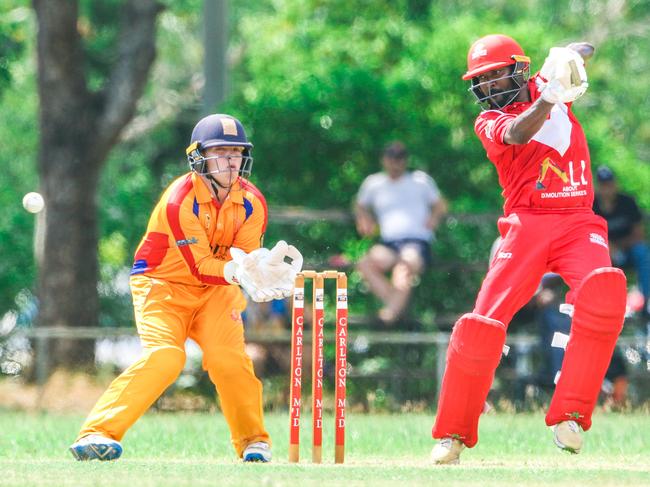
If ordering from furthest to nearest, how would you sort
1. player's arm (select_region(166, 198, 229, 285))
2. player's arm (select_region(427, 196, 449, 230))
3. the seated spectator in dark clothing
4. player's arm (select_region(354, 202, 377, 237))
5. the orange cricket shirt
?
player's arm (select_region(354, 202, 377, 237)) → player's arm (select_region(427, 196, 449, 230)) → the seated spectator in dark clothing → the orange cricket shirt → player's arm (select_region(166, 198, 229, 285))

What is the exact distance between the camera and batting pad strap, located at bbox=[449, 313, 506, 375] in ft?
29.1

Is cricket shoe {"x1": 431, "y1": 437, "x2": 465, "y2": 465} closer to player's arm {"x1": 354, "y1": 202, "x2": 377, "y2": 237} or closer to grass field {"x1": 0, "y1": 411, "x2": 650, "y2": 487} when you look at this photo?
grass field {"x1": 0, "y1": 411, "x2": 650, "y2": 487}

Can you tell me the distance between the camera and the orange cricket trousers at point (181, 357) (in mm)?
8898

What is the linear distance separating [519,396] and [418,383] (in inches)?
35.5

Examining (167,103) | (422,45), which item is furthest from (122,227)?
(167,103)

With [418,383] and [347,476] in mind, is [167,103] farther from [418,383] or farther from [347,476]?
[347,476]

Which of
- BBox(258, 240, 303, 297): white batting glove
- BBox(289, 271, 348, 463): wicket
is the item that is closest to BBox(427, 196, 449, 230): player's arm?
BBox(289, 271, 348, 463): wicket

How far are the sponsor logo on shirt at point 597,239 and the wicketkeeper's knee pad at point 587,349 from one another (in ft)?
0.81

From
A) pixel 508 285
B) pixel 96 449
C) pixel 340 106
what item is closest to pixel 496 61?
pixel 508 285

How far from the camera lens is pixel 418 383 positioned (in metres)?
15.0

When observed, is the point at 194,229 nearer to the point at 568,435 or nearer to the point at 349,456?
the point at 349,456

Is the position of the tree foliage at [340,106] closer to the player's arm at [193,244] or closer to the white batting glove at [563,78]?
the player's arm at [193,244]

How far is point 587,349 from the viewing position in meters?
8.98

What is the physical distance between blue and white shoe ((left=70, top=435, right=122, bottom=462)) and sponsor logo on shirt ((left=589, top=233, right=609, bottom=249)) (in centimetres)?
272
